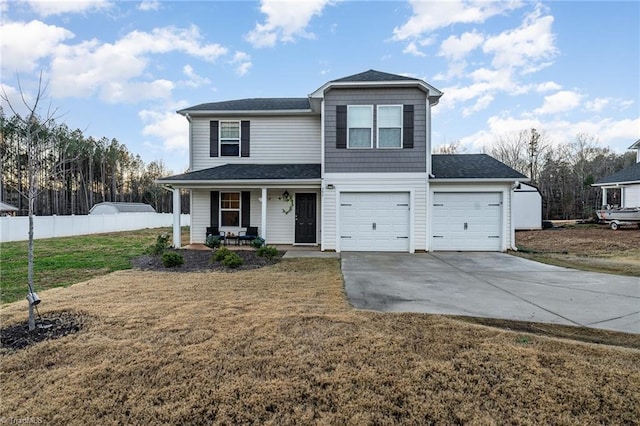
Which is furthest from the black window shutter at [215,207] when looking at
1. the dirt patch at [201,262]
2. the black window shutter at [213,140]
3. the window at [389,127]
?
the window at [389,127]

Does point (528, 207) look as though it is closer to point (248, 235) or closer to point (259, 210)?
point (259, 210)

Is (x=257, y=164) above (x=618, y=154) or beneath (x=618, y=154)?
beneath

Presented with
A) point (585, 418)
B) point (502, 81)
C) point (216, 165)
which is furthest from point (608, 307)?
point (502, 81)

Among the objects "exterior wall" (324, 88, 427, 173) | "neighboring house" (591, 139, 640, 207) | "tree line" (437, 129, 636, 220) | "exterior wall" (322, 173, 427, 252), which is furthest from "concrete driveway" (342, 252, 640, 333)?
"tree line" (437, 129, 636, 220)

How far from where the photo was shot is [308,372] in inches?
108

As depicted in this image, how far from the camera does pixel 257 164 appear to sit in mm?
12516

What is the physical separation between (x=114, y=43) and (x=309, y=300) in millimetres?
12627

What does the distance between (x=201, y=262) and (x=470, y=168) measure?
31.4ft

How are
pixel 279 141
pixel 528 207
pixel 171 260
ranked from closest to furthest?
pixel 171 260 → pixel 279 141 → pixel 528 207

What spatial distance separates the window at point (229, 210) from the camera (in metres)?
12.3

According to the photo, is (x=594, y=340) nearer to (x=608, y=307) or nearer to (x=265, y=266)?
(x=608, y=307)

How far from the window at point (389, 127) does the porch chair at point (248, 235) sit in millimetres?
5522

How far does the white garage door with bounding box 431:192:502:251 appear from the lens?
423 inches

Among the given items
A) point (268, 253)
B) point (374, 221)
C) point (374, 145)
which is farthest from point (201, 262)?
point (374, 145)
